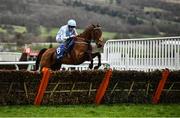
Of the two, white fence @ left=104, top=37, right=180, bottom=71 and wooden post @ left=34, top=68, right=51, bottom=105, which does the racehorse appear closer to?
white fence @ left=104, top=37, right=180, bottom=71

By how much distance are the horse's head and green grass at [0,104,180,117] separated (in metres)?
3.44

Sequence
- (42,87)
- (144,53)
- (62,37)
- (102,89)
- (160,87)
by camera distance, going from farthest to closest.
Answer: (144,53) < (62,37) < (160,87) < (102,89) < (42,87)

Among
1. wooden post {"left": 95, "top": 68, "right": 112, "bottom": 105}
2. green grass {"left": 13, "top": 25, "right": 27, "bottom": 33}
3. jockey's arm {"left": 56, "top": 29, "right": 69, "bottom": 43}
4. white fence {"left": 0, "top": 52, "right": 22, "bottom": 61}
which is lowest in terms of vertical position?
green grass {"left": 13, "top": 25, "right": 27, "bottom": 33}

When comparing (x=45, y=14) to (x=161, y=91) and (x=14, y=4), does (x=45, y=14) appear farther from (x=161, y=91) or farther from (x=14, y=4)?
(x=161, y=91)

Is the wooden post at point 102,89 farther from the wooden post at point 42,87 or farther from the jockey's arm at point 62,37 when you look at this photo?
the jockey's arm at point 62,37

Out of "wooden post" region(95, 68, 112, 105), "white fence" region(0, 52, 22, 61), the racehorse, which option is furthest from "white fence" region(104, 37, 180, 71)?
"white fence" region(0, 52, 22, 61)

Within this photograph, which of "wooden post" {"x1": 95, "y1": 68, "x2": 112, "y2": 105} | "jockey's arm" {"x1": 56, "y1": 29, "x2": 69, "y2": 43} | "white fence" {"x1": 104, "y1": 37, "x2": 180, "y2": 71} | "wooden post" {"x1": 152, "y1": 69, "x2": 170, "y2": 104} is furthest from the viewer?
"white fence" {"x1": 104, "y1": 37, "x2": 180, "y2": 71}

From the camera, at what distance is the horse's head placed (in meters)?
16.3

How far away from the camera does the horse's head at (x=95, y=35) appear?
16.3m

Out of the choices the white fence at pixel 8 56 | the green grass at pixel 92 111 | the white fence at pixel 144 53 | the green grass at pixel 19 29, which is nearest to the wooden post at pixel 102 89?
the green grass at pixel 92 111

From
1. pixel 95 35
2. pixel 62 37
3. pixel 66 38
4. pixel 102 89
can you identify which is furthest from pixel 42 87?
pixel 62 37

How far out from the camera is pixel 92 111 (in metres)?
11.8

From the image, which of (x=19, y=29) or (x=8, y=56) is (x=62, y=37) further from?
(x=19, y=29)

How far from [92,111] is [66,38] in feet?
17.0
